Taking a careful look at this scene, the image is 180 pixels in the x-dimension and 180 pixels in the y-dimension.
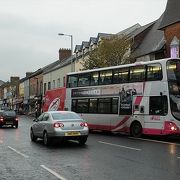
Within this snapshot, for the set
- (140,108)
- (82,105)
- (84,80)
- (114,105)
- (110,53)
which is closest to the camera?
(140,108)

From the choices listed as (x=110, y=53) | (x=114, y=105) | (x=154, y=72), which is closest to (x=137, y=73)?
(x=154, y=72)

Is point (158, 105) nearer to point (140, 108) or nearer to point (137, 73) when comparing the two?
point (140, 108)

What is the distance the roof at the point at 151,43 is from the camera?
4303cm

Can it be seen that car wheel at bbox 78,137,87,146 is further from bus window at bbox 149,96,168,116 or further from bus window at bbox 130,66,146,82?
bus window at bbox 130,66,146,82

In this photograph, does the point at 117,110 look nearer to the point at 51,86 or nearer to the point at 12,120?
the point at 12,120

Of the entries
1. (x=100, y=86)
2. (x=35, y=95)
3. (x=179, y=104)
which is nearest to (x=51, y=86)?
(x=35, y=95)

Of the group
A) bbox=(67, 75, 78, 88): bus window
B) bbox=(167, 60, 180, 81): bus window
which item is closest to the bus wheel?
bbox=(167, 60, 180, 81): bus window

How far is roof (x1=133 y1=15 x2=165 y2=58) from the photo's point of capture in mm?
43031

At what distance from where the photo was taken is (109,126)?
2861cm

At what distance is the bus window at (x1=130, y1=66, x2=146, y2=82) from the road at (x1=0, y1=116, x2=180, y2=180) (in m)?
7.13

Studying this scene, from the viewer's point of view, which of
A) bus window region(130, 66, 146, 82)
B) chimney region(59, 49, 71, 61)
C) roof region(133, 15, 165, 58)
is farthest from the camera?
chimney region(59, 49, 71, 61)

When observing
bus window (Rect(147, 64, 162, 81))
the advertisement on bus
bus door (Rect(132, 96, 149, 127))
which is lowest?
bus door (Rect(132, 96, 149, 127))

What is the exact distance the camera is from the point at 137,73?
26.2 m

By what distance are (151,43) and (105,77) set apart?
1800cm
